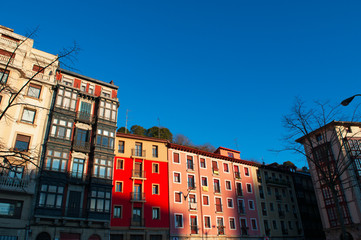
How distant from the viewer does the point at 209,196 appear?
43312mm

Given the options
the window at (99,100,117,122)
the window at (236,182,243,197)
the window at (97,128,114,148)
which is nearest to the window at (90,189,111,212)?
the window at (97,128,114,148)

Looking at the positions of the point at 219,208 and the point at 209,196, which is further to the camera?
the point at 219,208

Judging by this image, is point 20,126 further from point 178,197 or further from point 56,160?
point 178,197

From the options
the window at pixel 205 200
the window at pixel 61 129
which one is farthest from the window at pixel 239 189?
the window at pixel 61 129

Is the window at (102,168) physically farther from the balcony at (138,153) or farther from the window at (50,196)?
the balcony at (138,153)

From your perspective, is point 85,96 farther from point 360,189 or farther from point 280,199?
point 360,189

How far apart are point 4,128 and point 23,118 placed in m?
2.36

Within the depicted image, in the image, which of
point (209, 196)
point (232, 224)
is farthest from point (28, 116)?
point (232, 224)

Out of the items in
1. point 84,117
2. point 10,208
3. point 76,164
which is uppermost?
point 84,117

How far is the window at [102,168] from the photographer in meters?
32.7

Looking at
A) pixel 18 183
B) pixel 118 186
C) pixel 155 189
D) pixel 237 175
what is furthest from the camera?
pixel 237 175

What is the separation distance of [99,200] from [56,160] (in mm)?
6459

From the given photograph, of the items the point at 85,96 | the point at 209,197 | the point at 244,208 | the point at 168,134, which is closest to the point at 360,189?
the point at 244,208

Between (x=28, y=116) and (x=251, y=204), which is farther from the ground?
(x=28, y=116)
